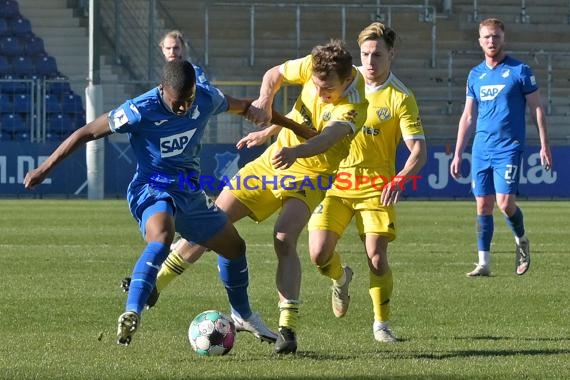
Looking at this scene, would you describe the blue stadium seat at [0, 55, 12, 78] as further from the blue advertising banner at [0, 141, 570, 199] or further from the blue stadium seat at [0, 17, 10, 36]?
the blue advertising banner at [0, 141, 570, 199]

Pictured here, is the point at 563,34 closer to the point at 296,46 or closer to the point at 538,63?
the point at 538,63

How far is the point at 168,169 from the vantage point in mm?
7797

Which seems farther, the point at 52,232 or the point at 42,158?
the point at 42,158

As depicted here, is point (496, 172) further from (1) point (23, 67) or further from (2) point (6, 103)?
(1) point (23, 67)

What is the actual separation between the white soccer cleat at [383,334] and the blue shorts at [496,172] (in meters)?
4.46

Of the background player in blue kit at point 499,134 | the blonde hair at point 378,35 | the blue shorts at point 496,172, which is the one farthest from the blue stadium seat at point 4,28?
the blonde hair at point 378,35

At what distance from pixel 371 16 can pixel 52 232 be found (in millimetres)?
18375

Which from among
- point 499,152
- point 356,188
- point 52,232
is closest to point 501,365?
point 356,188

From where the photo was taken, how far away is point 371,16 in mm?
34562

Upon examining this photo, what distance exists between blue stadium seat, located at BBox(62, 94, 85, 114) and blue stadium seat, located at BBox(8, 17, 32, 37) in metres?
3.08

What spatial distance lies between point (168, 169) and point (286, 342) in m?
1.23

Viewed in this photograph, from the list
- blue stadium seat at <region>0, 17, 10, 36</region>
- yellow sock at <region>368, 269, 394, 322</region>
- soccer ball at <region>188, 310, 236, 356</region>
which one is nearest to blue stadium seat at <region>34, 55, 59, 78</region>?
blue stadium seat at <region>0, 17, 10, 36</region>

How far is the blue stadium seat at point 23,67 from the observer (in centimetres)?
2978

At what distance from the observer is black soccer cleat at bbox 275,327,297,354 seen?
7.76 m
